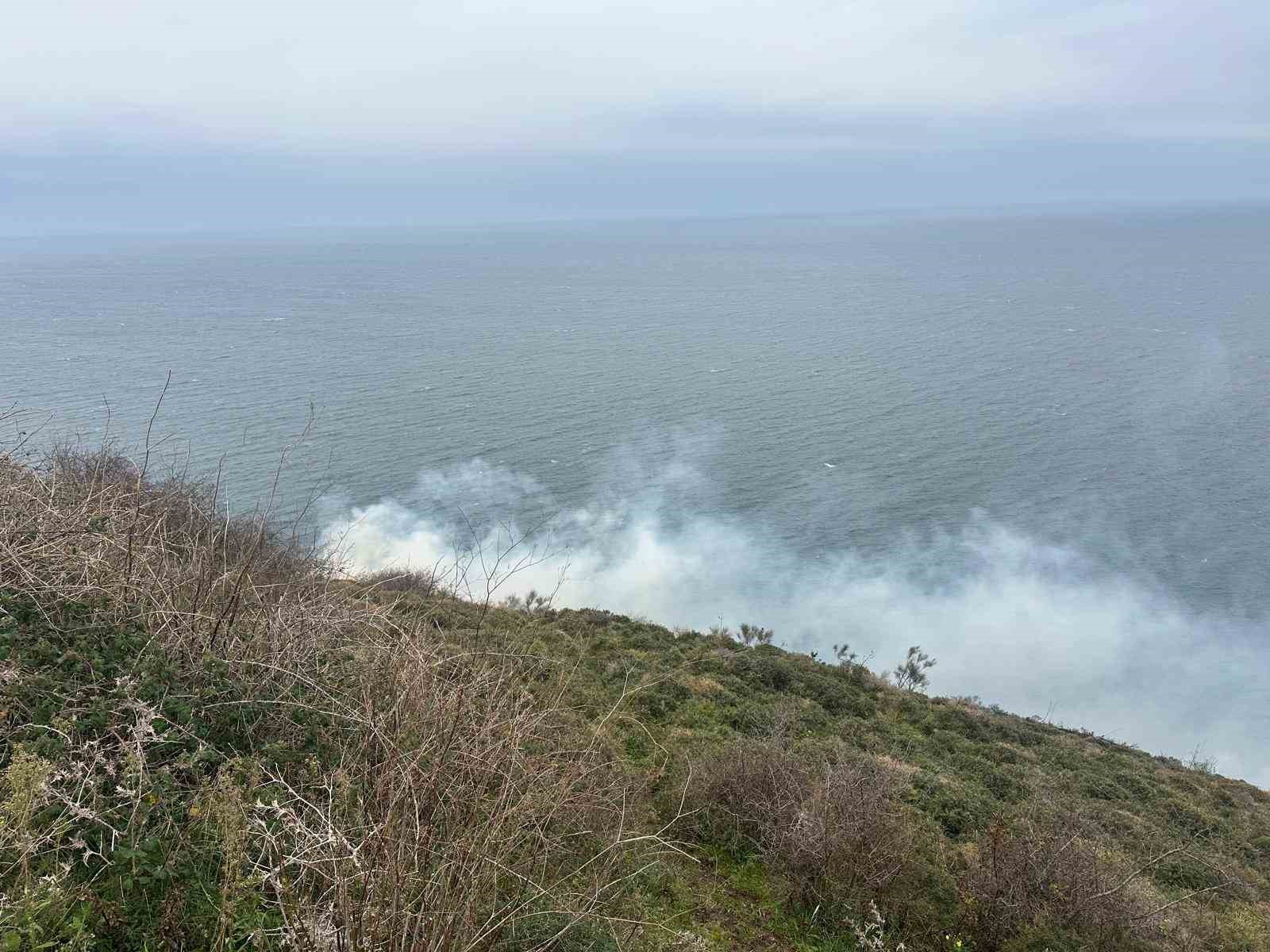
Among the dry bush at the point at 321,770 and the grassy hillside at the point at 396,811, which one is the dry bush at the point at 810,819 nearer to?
the grassy hillside at the point at 396,811

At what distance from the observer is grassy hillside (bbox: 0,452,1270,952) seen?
14.0 feet

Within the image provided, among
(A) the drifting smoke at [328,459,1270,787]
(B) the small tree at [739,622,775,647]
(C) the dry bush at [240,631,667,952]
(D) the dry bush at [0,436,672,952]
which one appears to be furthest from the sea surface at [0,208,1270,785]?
(C) the dry bush at [240,631,667,952]

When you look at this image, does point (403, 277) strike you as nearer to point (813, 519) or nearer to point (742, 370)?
point (742, 370)

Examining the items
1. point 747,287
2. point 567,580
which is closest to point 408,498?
point 567,580

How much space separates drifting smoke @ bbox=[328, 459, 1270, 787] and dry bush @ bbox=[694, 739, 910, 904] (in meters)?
24.6

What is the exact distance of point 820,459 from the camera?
56.3 m

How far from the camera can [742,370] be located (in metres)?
78.8

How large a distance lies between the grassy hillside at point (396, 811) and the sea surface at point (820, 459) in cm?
1224

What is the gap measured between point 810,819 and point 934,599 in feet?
126

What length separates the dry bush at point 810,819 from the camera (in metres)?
8.77

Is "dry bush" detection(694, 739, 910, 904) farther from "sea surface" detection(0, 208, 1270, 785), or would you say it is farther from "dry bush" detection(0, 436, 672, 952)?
"sea surface" detection(0, 208, 1270, 785)

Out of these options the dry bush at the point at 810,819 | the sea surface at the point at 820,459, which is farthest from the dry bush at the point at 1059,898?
the sea surface at the point at 820,459

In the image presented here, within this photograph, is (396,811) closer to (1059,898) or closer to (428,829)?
(428,829)

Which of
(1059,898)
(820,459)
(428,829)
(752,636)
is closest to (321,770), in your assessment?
(428,829)
